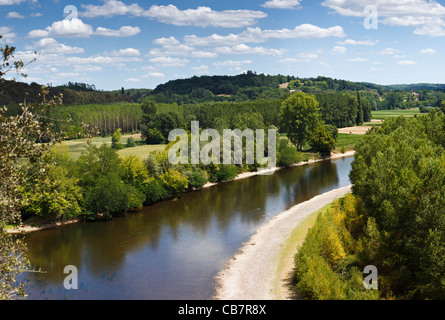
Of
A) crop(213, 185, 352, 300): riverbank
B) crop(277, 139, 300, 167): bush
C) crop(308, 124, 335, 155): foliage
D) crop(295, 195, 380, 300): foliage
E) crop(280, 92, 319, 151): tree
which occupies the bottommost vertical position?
crop(213, 185, 352, 300): riverbank

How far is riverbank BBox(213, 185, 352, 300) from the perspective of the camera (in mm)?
24656

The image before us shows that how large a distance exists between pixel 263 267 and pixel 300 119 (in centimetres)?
5799

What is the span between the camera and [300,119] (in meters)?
82.6

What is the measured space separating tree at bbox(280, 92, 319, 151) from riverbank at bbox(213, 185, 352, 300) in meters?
43.8

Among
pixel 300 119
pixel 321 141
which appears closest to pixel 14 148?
pixel 321 141

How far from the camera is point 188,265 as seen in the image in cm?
2955

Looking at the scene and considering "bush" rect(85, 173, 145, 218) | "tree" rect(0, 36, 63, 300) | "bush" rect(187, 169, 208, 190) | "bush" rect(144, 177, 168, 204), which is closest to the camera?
"tree" rect(0, 36, 63, 300)

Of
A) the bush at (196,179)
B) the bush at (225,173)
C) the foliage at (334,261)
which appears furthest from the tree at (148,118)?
the foliage at (334,261)

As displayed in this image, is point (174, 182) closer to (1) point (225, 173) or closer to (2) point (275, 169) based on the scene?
(1) point (225, 173)

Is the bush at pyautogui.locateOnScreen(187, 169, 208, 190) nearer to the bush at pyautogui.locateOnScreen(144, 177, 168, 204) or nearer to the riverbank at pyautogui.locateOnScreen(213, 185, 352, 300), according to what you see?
the bush at pyautogui.locateOnScreen(144, 177, 168, 204)

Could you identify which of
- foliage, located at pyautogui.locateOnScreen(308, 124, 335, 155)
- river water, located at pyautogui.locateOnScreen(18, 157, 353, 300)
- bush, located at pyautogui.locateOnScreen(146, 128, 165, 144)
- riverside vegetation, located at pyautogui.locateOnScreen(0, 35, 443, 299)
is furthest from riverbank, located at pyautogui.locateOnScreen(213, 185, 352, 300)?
bush, located at pyautogui.locateOnScreen(146, 128, 165, 144)
